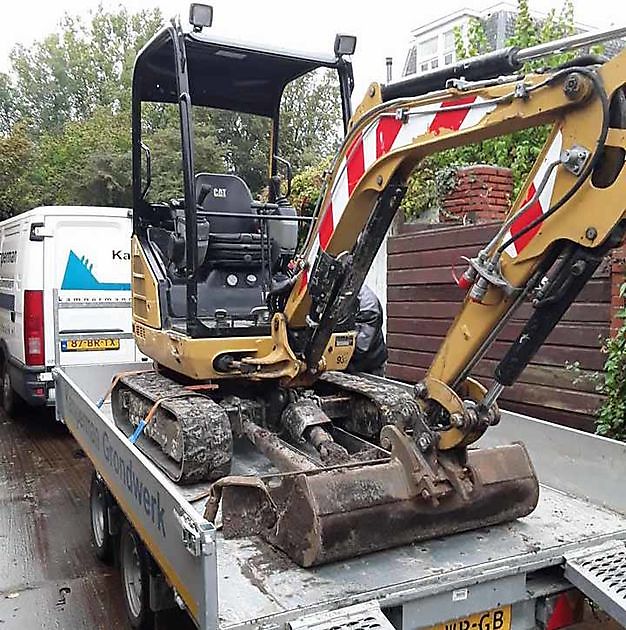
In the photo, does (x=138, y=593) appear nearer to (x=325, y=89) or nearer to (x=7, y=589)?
(x=7, y=589)

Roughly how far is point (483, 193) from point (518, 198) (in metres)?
4.46

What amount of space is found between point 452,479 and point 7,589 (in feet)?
9.42

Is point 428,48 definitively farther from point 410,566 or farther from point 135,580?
point 410,566

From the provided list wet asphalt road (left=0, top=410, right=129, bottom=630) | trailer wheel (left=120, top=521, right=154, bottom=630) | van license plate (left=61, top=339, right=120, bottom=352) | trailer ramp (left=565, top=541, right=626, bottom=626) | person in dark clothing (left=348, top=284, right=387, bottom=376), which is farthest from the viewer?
van license plate (left=61, top=339, right=120, bottom=352)

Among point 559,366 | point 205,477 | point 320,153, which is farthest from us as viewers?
point 320,153

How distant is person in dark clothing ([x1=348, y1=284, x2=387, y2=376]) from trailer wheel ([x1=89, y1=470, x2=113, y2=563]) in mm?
2905

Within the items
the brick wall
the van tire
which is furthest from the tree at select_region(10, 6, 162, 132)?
the brick wall

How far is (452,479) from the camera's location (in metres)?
3.28

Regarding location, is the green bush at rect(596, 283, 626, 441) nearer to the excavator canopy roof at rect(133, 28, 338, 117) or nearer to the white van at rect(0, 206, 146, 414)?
the excavator canopy roof at rect(133, 28, 338, 117)

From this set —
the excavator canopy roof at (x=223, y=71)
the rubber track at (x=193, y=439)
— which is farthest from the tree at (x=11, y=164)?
the rubber track at (x=193, y=439)

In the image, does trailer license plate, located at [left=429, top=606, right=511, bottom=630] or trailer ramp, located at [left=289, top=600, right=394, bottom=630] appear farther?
trailer license plate, located at [left=429, top=606, right=511, bottom=630]

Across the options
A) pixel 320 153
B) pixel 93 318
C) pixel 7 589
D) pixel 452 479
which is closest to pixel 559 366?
pixel 452 479

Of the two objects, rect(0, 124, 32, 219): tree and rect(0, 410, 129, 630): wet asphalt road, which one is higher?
rect(0, 124, 32, 219): tree

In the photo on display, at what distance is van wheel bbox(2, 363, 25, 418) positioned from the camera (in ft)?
28.9
